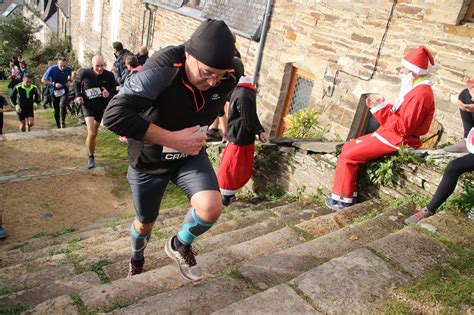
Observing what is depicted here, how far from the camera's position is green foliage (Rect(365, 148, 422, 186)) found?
4371mm

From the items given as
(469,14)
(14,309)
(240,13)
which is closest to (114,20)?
(240,13)

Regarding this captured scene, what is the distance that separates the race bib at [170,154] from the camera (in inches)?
109

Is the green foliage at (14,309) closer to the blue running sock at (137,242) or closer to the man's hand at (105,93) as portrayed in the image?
the blue running sock at (137,242)

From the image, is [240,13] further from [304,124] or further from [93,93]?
[93,93]

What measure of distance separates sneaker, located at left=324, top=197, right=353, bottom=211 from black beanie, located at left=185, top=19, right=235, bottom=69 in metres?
2.88

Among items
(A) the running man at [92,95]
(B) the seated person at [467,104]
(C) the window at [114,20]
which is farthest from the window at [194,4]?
(B) the seated person at [467,104]

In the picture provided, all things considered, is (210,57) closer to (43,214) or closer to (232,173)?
(232,173)

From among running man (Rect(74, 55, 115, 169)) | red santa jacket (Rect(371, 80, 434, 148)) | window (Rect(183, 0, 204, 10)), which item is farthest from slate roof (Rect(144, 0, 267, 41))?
red santa jacket (Rect(371, 80, 434, 148))

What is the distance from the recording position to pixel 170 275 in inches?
118

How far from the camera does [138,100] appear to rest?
8.00ft

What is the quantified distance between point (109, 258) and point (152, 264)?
1.81ft

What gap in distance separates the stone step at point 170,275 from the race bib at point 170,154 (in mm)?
→ 919

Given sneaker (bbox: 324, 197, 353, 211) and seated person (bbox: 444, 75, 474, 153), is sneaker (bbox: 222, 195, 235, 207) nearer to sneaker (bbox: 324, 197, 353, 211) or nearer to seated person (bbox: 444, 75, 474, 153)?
sneaker (bbox: 324, 197, 353, 211)

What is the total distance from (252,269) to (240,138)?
3099 mm
